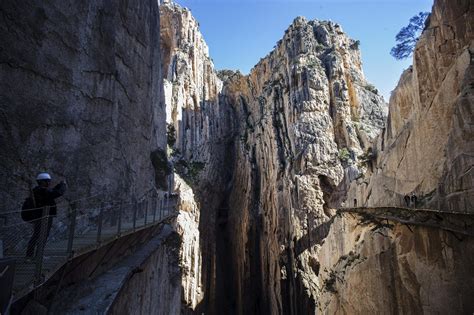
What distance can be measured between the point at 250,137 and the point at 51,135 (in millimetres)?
36653

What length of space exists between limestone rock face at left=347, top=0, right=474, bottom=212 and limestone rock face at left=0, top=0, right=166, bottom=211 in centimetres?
954

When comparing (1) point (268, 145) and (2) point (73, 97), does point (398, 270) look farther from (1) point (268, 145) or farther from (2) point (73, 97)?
(1) point (268, 145)

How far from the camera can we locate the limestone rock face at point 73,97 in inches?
301

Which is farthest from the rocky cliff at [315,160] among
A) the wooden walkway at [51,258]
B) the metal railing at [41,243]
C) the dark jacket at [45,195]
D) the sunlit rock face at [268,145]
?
the dark jacket at [45,195]

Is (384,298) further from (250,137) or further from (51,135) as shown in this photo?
(250,137)

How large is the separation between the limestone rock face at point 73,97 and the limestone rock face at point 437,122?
9.54m

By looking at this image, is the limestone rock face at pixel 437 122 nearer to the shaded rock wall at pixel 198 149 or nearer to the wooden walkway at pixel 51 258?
Result: the wooden walkway at pixel 51 258

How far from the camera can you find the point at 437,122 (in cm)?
999

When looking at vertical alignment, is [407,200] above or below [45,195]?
below

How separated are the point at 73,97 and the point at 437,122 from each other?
10.1m

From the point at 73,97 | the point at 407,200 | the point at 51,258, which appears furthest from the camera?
the point at 407,200

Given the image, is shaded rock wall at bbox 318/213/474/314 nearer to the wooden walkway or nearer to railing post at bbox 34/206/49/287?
the wooden walkway

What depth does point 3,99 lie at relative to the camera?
7383mm

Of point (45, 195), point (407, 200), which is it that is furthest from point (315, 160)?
point (45, 195)
